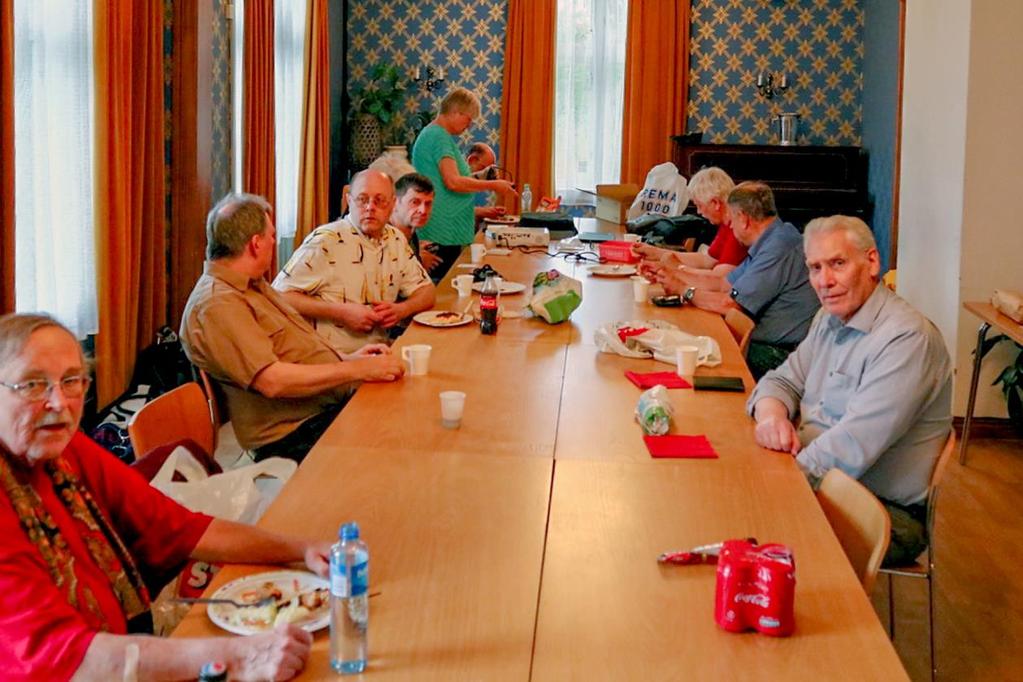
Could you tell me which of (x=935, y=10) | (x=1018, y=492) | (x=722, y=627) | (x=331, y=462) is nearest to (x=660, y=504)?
(x=722, y=627)

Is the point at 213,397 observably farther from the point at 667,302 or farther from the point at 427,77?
the point at 427,77

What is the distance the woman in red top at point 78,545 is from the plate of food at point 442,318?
1985 millimetres

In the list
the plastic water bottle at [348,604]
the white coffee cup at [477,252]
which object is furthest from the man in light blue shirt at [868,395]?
the white coffee cup at [477,252]

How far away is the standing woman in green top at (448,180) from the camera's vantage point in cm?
605

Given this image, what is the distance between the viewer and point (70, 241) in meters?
4.63

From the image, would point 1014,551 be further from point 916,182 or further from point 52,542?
point 52,542

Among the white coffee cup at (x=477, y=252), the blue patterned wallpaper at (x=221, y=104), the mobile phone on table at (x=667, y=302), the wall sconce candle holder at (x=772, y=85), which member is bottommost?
the mobile phone on table at (x=667, y=302)

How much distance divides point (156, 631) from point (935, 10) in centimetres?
508

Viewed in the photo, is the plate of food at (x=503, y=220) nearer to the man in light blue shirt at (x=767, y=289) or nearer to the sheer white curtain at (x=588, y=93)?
the sheer white curtain at (x=588, y=93)

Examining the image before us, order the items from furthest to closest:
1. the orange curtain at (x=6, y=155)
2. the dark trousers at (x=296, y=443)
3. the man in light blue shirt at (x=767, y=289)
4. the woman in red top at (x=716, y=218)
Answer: the woman in red top at (x=716, y=218) < the man in light blue shirt at (x=767, y=289) < the orange curtain at (x=6, y=155) < the dark trousers at (x=296, y=443)

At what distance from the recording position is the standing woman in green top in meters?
6.05

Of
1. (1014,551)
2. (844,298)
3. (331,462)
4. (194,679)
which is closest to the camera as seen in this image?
(194,679)

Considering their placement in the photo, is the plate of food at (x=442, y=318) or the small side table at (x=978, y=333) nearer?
the plate of food at (x=442, y=318)

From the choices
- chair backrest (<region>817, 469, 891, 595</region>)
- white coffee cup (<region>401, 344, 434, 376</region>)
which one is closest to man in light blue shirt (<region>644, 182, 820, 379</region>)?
white coffee cup (<region>401, 344, 434, 376</region>)
